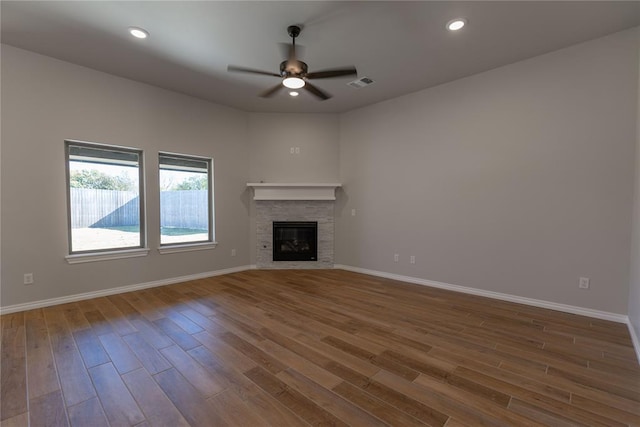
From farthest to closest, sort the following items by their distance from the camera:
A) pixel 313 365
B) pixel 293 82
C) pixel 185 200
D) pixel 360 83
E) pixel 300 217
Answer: pixel 300 217
pixel 185 200
pixel 360 83
pixel 293 82
pixel 313 365

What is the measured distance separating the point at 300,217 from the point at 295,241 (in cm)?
49

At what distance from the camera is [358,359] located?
2.18 m

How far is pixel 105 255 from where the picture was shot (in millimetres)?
3746

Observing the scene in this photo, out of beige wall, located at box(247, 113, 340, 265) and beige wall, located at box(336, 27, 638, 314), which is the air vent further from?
beige wall, located at box(247, 113, 340, 265)

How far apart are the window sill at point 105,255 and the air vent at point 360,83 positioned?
12.8 feet

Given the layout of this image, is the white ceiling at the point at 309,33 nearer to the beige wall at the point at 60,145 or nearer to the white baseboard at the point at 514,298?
the beige wall at the point at 60,145

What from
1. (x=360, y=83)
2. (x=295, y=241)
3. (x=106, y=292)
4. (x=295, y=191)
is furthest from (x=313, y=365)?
(x=360, y=83)

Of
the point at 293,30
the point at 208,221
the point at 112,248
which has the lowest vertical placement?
the point at 112,248

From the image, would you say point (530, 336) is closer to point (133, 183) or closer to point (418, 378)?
point (418, 378)

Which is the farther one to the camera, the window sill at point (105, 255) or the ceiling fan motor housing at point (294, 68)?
the window sill at point (105, 255)

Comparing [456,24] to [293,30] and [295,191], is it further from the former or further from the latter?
[295,191]

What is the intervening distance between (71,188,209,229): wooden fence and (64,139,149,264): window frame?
0.24 feet

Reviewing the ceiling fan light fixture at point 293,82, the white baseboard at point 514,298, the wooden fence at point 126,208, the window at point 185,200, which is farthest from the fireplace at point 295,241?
the ceiling fan light fixture at point 293,82

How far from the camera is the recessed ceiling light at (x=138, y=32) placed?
9.11ft
